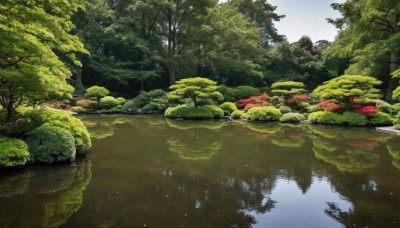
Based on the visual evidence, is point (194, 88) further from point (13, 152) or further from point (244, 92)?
point (13, 152)

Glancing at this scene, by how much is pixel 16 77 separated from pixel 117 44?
2597 centimetres

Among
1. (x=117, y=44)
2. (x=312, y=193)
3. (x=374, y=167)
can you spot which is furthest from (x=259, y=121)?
(x=117, y=44)

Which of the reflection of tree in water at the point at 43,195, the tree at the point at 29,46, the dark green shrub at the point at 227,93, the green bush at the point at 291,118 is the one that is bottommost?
the reflection of tree in water at the point at 43,195

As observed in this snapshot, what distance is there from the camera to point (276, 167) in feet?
24.7

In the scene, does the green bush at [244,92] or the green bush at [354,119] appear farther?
the green bush at [244,92]

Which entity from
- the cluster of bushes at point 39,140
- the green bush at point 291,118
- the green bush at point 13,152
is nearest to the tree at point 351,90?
the green bush at point 291,118

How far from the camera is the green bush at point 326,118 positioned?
16009 millimetres

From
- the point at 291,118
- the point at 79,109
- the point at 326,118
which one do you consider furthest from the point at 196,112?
the point at 79,109

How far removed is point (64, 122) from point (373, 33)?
22173 mm

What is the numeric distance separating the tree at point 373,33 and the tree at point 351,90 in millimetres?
3274

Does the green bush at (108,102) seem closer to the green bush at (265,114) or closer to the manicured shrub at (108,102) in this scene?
the manicured shrub at (108,102)

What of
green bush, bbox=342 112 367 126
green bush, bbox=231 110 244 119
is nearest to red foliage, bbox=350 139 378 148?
green bush, bbox=342 112 367 126

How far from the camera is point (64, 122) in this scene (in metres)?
8.45

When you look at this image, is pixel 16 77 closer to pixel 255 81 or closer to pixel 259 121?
pixel 259 121
